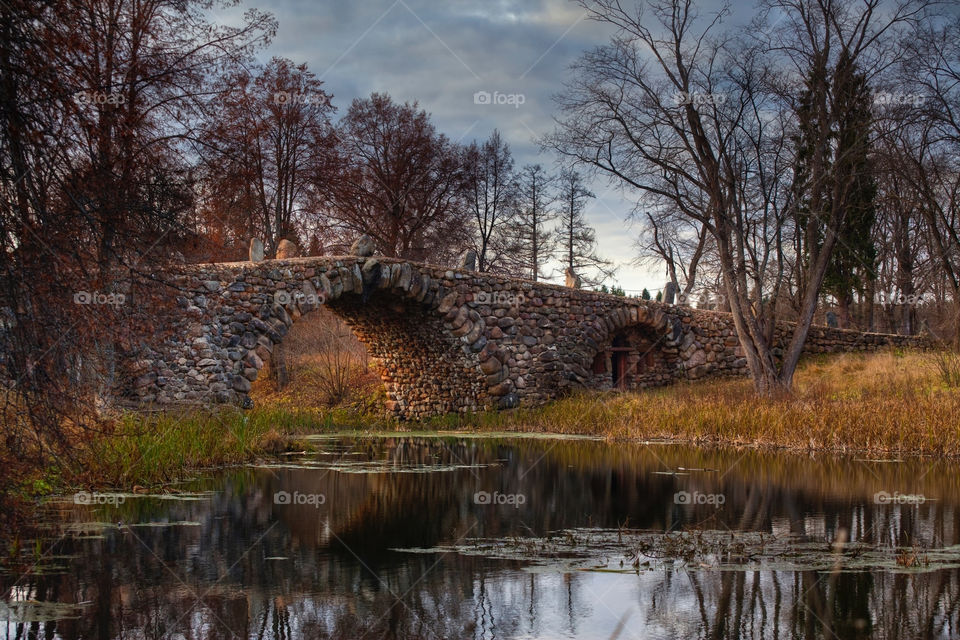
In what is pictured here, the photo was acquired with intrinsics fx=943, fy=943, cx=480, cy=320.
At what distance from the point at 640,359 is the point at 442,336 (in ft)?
19.5

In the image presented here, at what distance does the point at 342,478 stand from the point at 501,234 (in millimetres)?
23123

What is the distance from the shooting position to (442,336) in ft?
65.5

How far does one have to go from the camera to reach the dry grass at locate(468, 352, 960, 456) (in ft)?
44.4

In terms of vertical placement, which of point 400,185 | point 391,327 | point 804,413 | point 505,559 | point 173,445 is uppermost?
point 400,185

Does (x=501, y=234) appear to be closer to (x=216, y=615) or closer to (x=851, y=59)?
(x=851, y=59)

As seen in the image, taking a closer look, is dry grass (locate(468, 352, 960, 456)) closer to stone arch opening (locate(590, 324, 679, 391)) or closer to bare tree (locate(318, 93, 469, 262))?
stone arch opening (locate(590, 324, 679, 391))

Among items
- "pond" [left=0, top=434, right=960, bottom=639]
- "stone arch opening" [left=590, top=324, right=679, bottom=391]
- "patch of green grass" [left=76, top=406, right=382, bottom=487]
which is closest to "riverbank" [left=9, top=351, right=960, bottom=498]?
"patch of green grass" [left=76, top=406, right=382, bottom=487]

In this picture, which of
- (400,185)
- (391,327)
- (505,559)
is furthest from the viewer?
(400,185)

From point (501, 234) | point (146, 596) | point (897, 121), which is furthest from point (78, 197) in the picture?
point (501, 234)

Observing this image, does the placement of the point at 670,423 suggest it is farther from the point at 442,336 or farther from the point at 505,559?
the point at 505,559

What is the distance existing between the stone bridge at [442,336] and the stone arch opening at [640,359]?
28 millimetres

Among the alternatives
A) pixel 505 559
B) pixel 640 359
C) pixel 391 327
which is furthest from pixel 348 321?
pixel 505 559

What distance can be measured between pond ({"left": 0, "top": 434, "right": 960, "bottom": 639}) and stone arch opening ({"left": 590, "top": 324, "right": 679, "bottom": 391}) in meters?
11.9

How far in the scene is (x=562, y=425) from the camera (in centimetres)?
1811
